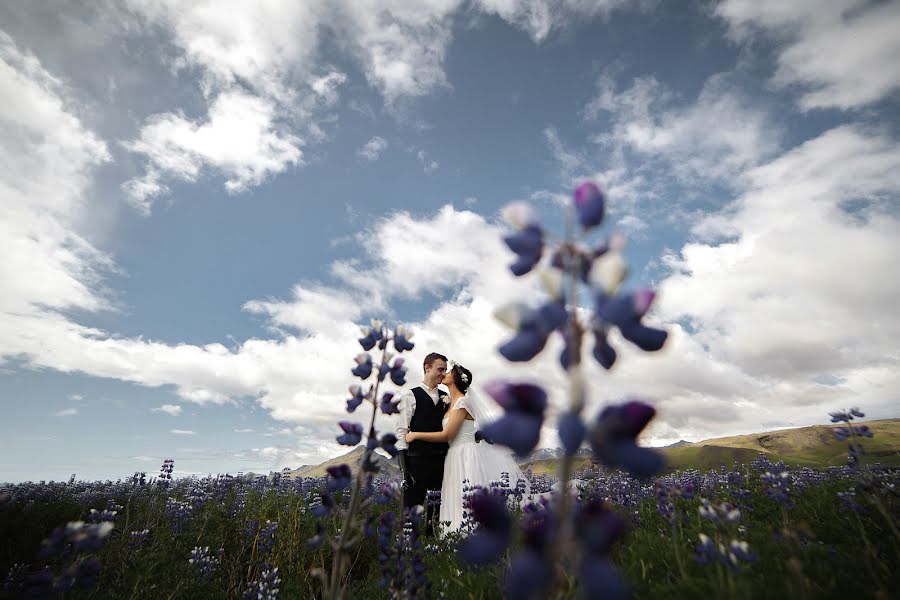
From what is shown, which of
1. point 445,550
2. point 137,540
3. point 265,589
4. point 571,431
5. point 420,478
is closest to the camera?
point 571,431

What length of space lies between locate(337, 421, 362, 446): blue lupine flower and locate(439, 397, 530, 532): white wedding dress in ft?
16.4

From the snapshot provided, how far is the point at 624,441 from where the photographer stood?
1257 millimetres

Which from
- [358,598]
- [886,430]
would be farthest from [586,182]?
[886,430]

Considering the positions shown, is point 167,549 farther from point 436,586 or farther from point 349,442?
point 349,442

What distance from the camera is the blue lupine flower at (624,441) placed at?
3.92ft

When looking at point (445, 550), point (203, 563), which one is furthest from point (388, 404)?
point (203, 563)

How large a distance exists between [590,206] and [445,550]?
213 inches

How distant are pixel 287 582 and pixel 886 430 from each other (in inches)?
5352

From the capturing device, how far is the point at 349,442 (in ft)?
9.32

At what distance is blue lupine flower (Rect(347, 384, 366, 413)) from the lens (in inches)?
115

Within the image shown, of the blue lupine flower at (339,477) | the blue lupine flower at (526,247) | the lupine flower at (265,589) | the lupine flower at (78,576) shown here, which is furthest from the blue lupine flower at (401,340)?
the lupine flower at (265,589)

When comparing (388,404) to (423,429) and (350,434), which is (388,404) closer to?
(350,434)

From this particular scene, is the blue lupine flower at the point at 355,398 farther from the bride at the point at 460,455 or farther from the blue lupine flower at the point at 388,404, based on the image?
the bride at the point at 460,455

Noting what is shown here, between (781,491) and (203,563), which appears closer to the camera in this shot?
(781,491)
